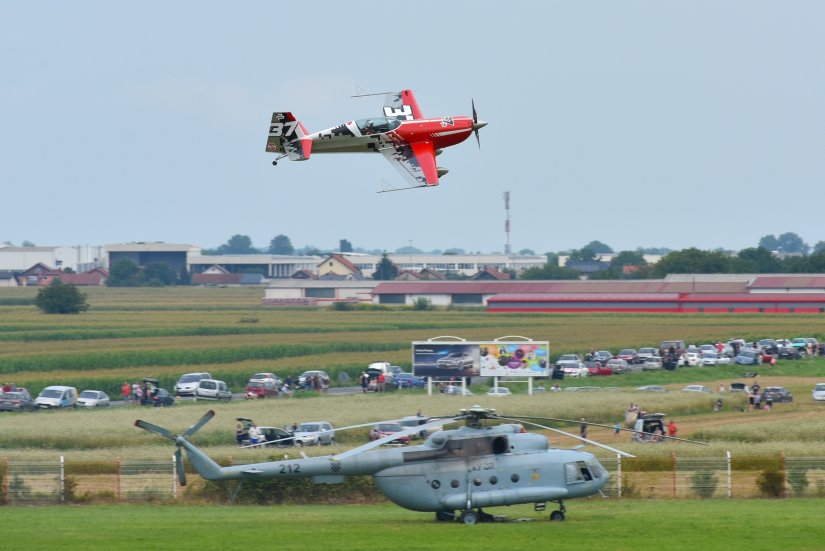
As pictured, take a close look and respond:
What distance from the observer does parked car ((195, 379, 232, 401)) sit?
6450cm

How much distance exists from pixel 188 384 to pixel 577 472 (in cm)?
3847

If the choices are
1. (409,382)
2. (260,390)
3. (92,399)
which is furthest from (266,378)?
(92,399)

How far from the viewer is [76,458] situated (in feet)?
131

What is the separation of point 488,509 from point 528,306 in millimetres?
96714

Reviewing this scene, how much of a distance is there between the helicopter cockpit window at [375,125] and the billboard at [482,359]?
97.8 feet

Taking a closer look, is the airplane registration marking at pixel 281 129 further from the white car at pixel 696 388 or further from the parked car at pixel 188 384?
the white car at pixel 696 388

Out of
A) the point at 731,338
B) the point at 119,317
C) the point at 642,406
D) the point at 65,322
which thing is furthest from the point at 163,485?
the point at 119,317

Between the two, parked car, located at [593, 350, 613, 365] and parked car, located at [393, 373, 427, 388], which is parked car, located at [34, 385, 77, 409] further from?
parked car, located at [593, 350, 613, 365]

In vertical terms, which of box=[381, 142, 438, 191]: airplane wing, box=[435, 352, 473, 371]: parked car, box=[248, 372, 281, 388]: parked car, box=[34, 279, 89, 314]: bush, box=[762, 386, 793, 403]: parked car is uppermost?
box=[381, 142, 438, 191]: airplane wing

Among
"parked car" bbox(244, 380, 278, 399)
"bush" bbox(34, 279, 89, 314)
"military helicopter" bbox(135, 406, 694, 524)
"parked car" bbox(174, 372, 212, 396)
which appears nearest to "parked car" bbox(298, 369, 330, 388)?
"parked car" bbox(244, 380, 278, 399)

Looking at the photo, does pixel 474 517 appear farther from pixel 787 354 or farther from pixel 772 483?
pixel 787 354

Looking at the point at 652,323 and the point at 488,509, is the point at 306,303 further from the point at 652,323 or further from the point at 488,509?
the point at 488,509

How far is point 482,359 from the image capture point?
62219 mm

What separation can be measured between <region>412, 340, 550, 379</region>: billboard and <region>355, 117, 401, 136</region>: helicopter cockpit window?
2981 cm
